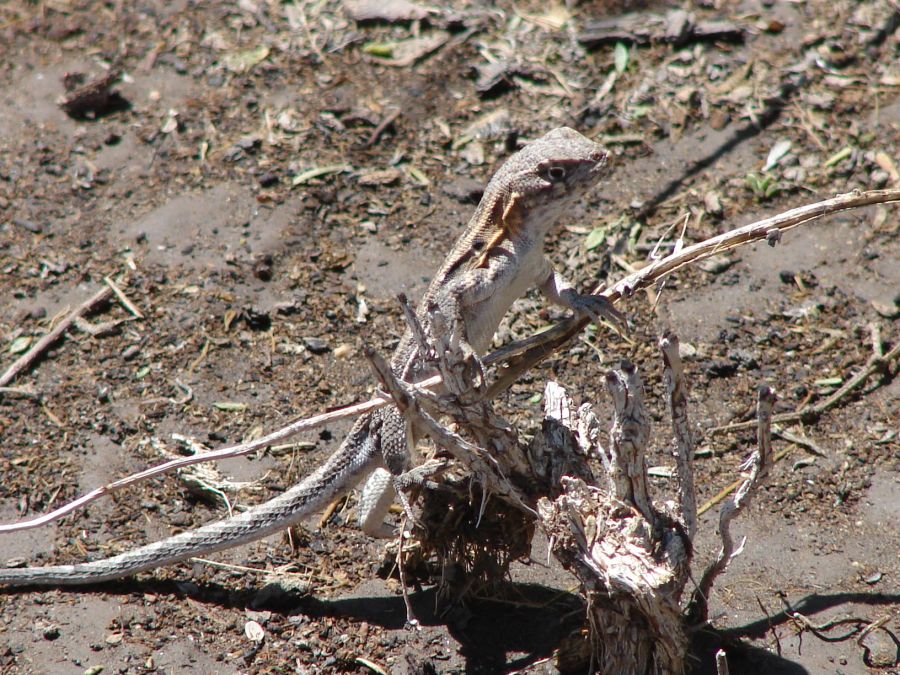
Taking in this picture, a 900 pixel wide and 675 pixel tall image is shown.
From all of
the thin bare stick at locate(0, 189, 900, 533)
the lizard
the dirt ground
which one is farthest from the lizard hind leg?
the thin bare stick at locate(0, 189, 900, 533)

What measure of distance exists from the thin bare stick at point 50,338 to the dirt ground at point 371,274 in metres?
0.08

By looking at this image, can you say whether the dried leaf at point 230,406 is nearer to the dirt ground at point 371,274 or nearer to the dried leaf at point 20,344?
the dirt ground at point 371,274

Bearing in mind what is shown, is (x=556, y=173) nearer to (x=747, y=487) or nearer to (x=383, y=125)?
(x=747, y=487)

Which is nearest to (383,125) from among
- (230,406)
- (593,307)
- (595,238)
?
(595,238)

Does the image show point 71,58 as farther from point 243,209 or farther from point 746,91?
point 746,91

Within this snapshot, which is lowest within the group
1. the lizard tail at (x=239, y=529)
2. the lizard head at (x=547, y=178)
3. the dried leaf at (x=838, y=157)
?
the dried leaf at (x=838, y=157)

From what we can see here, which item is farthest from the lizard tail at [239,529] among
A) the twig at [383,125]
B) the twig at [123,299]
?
the twig at [383,125]

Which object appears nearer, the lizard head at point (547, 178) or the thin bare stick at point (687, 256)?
the thin bare stick at point (687, 256)

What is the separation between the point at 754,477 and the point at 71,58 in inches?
261

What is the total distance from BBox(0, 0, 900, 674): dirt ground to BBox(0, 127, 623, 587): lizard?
0.22m

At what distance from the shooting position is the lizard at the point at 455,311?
4.20 m

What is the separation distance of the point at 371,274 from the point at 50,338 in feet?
6.34

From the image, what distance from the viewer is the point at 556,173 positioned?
164 inches

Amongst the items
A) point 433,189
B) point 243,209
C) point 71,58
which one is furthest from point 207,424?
point 71,58
